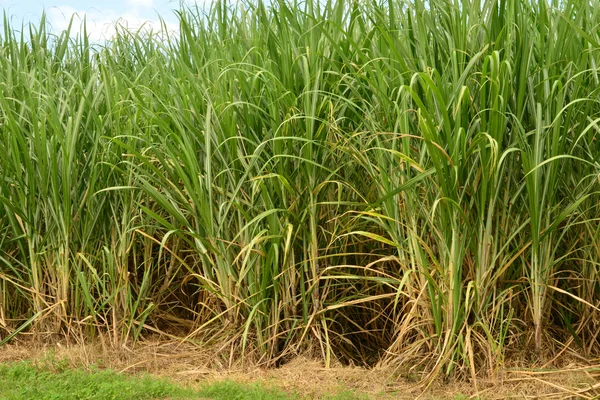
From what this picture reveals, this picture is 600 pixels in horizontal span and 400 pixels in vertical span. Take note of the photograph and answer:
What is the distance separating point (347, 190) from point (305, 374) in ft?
2.69

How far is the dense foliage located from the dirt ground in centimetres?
8

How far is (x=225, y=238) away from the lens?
3.30 metres

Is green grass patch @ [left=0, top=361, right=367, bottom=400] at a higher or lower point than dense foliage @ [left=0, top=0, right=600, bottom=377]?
lower

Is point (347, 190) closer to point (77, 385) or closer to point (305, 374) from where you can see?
point (305, 374)

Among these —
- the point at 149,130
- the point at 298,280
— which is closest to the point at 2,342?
the point at 149,130

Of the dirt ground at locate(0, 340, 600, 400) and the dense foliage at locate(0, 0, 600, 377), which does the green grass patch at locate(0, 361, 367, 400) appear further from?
the dense foliage at locate(0, 0, 600, 377)

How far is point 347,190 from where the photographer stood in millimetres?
3332

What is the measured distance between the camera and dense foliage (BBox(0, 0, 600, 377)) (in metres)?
2.85

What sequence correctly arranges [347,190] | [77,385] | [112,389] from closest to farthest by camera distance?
[112,389] < [77,385] < [347,190]

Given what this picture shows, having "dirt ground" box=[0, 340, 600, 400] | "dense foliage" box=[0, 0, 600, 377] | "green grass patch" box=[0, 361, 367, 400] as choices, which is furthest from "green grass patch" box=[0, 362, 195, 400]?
"dense foliage" box=[0, 0, 600, 377]

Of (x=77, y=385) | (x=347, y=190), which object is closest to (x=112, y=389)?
(x=77, y=385)

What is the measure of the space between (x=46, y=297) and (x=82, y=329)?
0.99ft

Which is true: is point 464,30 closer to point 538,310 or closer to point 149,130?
point 538,310

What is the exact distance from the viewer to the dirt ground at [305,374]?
284cm
